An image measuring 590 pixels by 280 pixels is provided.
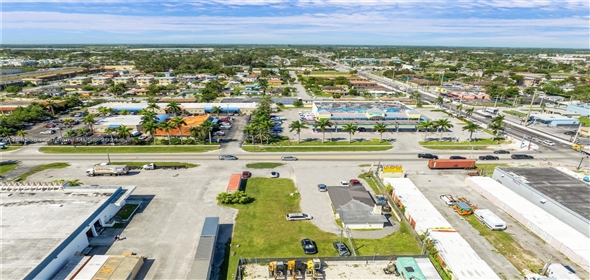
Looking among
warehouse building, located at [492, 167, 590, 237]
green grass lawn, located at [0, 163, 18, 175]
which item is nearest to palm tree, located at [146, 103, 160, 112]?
green grass lawn, located at [0, 163, 18, 175]

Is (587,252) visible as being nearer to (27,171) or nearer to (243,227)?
(243,227)

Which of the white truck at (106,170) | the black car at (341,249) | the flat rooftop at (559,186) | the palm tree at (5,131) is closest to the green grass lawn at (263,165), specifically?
the white truck at (106,170)

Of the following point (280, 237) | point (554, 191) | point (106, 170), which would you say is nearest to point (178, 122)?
point (106, 170)

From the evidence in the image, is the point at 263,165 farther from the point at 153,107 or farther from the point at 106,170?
the point at 153,107

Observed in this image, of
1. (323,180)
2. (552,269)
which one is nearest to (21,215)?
(323,180)

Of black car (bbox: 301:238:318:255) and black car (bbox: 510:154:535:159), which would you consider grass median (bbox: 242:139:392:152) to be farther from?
black car (bbox: 301:238:318:255)
